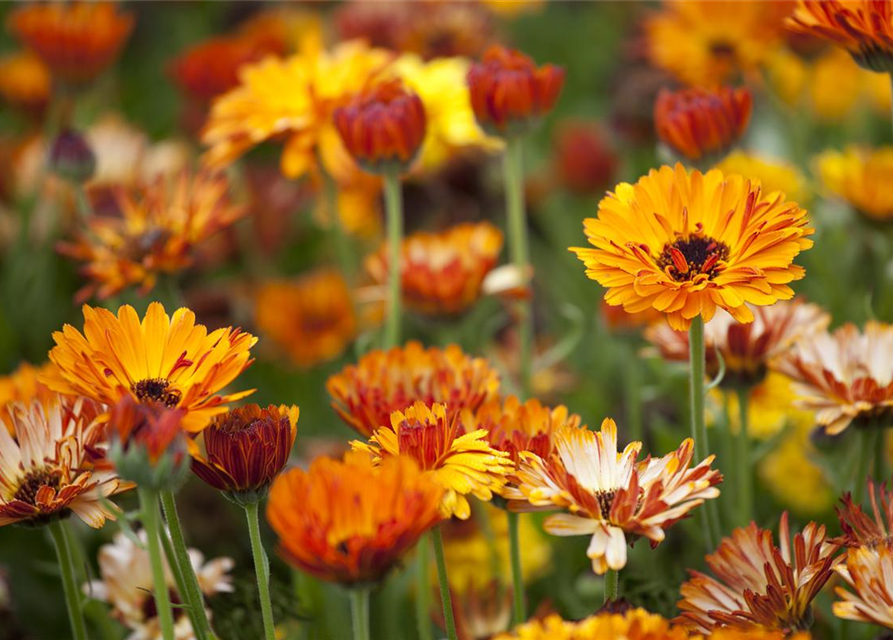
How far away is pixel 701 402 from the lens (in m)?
0.93

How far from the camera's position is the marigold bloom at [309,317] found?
5.71 feet

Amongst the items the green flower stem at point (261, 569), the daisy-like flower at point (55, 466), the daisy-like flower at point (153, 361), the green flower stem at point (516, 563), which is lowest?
the green flower stem at point (516, 563)

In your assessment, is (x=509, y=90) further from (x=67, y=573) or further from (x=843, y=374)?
(x=67, y=573)

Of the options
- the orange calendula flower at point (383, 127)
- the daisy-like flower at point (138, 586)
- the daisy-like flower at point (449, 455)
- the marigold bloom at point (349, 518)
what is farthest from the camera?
the orange calendula flower at point (383, 127)

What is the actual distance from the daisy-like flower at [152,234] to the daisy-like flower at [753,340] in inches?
22.3

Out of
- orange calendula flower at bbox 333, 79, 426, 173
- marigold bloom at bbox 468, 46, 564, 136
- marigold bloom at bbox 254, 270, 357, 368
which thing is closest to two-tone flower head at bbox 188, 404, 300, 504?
orange calendula flower at bbox 333, 79, 426, 173

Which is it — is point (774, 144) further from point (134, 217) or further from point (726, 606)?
point (726, 606)

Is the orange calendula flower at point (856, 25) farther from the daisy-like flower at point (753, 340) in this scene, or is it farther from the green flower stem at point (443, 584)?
the green flower stem at point (443, 584)

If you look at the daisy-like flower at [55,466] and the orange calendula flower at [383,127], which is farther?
the orange calendula flower at [383,127]

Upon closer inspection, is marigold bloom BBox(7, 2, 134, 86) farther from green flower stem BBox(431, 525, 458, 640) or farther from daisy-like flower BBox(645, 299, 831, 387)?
green flower stem BBox(431, 525, 458, 640)

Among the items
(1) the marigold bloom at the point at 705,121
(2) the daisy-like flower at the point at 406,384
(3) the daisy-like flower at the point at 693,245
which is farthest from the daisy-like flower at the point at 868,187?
(2) the daisy-like flower at the point at 406,384

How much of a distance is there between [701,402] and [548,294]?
3.67 ft

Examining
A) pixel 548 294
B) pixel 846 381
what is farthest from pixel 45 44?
pixel 846 381

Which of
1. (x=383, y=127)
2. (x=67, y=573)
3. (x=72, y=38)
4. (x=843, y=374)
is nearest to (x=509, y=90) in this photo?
(x=383, y=127)
